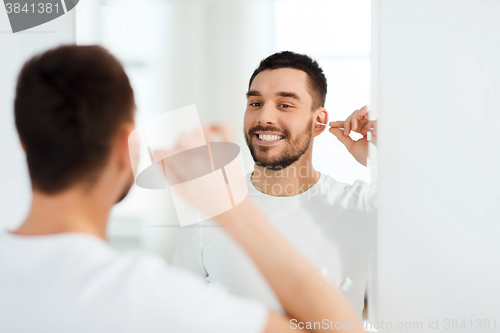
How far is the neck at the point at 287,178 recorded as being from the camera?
785 mm

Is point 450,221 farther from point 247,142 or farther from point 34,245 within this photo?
point 34,245

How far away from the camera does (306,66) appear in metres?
0.78

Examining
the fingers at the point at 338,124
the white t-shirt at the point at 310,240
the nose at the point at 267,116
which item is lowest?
the white t-shirt at the point at 310,240

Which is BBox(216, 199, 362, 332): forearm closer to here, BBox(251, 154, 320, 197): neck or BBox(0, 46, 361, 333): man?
BBox(0, 46, 361, 333): man

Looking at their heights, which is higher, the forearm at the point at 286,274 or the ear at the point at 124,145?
the ear at the point at 124,145

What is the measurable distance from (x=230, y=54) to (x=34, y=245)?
52 centimetres

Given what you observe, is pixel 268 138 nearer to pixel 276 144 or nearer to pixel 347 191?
pixel 276 144

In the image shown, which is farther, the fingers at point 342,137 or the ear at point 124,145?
the fingers at point 342,137

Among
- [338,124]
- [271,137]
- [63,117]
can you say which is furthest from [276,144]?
[63,117]

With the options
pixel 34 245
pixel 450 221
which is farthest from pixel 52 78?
pixel 450 221

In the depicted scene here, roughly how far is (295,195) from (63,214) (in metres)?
0.45

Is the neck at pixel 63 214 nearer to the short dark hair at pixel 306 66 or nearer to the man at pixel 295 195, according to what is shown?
the man at pixel 295 195

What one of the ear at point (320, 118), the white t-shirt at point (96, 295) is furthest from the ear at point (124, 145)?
the ear at point (320, 118)

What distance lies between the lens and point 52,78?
1.71 feet
